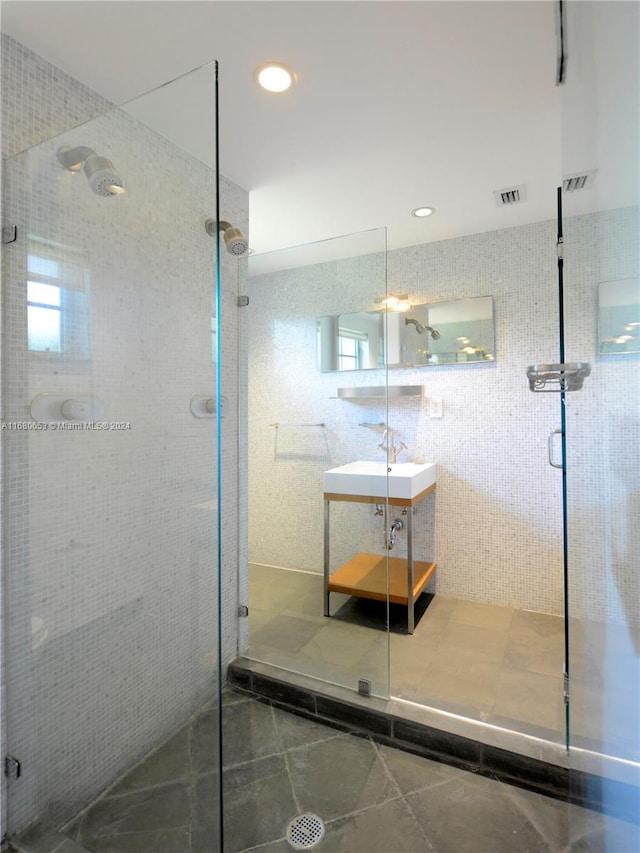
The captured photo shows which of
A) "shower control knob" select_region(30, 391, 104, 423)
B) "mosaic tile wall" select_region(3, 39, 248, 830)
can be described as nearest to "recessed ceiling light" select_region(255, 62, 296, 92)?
"mosaic tile wall" select_region(3, 39, 248, 830)

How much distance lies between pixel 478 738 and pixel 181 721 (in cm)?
110

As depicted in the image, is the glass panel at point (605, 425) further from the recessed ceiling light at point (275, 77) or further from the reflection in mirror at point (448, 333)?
the reflection in mirror at point (448, 333)

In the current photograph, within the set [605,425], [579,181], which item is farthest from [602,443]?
[579,181]

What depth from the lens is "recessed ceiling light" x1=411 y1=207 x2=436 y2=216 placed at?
7.90ft

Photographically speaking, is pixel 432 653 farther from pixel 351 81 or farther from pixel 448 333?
pixel 351 81

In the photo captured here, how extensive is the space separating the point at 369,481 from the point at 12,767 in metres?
1.67

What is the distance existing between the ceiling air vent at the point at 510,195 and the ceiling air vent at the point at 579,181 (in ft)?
3.11

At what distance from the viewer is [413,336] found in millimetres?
2994

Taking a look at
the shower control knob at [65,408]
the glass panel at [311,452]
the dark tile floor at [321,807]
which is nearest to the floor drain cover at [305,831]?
the dark tile floor at [321,807]

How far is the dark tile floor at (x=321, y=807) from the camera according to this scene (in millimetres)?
1230

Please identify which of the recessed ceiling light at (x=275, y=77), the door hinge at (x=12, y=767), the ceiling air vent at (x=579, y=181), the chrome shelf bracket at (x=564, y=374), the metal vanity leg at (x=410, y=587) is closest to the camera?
the ceiling air vent at (x=579, y=181)

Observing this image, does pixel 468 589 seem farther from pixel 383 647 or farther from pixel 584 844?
pixel 584 844

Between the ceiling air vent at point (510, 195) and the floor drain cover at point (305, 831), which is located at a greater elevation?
the ceiling air vent at point (510, 195)

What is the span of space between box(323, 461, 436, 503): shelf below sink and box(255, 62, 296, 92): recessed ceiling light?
161 cm
